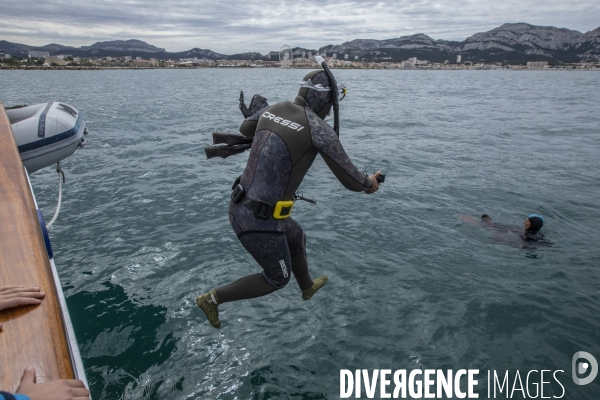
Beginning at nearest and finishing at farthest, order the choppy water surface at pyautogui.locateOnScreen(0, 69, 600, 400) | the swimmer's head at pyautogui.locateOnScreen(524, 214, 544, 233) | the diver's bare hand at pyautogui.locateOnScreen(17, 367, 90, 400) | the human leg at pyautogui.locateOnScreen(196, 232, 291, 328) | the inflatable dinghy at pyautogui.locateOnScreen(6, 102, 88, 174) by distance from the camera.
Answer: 1. the diver's bare hand at pyautogui.locateOnScreen(17, 367, 90, 400)
2. the human leg at pyautogui.locateOnScreen(196, 232, 291, 328)
3. the choppy water surface at pyautogui.locateOnScreen(0, 69, 600, 400)
4. the inflatable dinghy at pyautogui.locateOnScreen(6, 102, 88, 174)
5. the swimmer's head at pyautogui.locateOnScreen(524, 214, 544, 233)

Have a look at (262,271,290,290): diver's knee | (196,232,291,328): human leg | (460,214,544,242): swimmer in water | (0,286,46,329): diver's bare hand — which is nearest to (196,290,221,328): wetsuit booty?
(196,232,291,328): human leg

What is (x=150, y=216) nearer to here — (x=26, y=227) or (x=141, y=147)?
(x=26, y=227)

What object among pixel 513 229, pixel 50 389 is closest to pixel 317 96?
pixel 50 389

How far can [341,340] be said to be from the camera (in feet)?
16.2

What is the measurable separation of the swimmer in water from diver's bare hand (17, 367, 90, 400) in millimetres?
7993

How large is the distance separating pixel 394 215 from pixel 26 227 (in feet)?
24.6

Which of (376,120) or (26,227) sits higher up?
(26,227)

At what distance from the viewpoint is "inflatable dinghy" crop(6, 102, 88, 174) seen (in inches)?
266

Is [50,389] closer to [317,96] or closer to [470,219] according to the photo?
[317,96]

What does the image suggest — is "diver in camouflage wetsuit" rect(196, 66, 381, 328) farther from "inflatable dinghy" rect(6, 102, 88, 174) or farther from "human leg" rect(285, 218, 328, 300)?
"inflatable dinghy" rect(6, 102, 88, 174)

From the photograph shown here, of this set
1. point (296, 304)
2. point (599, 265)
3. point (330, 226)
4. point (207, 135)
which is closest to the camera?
point (296, 304)

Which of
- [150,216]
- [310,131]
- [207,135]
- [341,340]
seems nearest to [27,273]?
[310,131]

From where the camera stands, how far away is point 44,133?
270 inches

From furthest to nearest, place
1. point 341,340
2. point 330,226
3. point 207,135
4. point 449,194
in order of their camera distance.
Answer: point 207,135, point 449,194, point 330,226, point 341,340
